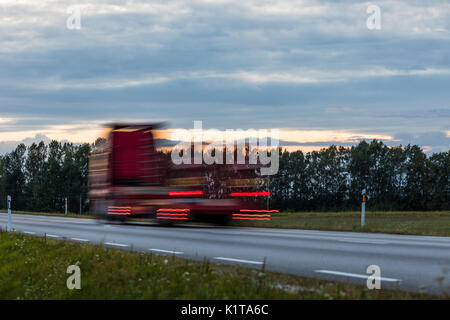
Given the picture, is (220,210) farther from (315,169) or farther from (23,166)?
(23,166)

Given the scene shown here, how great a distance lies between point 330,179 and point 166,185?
100199 millimetres

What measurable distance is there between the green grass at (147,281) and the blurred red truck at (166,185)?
10.3m

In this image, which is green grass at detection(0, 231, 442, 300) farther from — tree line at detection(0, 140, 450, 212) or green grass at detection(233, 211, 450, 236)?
tree line at detection(0, 140, 450, 212)

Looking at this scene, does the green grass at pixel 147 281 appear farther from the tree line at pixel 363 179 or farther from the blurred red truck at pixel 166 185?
the tree line at pixel 363 179

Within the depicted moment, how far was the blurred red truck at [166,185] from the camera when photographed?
2230cm

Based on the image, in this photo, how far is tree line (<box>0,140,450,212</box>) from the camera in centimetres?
10688

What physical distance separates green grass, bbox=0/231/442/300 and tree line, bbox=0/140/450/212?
89.6m

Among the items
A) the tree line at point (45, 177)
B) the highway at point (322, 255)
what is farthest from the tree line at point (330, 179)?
the highway at point (322, 255)

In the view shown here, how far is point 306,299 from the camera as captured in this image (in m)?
6.59

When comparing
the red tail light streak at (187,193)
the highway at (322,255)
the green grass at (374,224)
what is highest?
the red tail light streak at (187,193)

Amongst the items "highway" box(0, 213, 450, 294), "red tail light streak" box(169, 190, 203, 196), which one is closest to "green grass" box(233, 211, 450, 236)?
"red tail light streak" box(169, 190, 203, 196)

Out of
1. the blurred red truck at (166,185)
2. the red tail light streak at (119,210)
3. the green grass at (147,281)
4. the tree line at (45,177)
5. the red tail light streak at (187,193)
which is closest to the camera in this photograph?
the green grass at (147,281)

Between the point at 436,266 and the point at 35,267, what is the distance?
722cm
